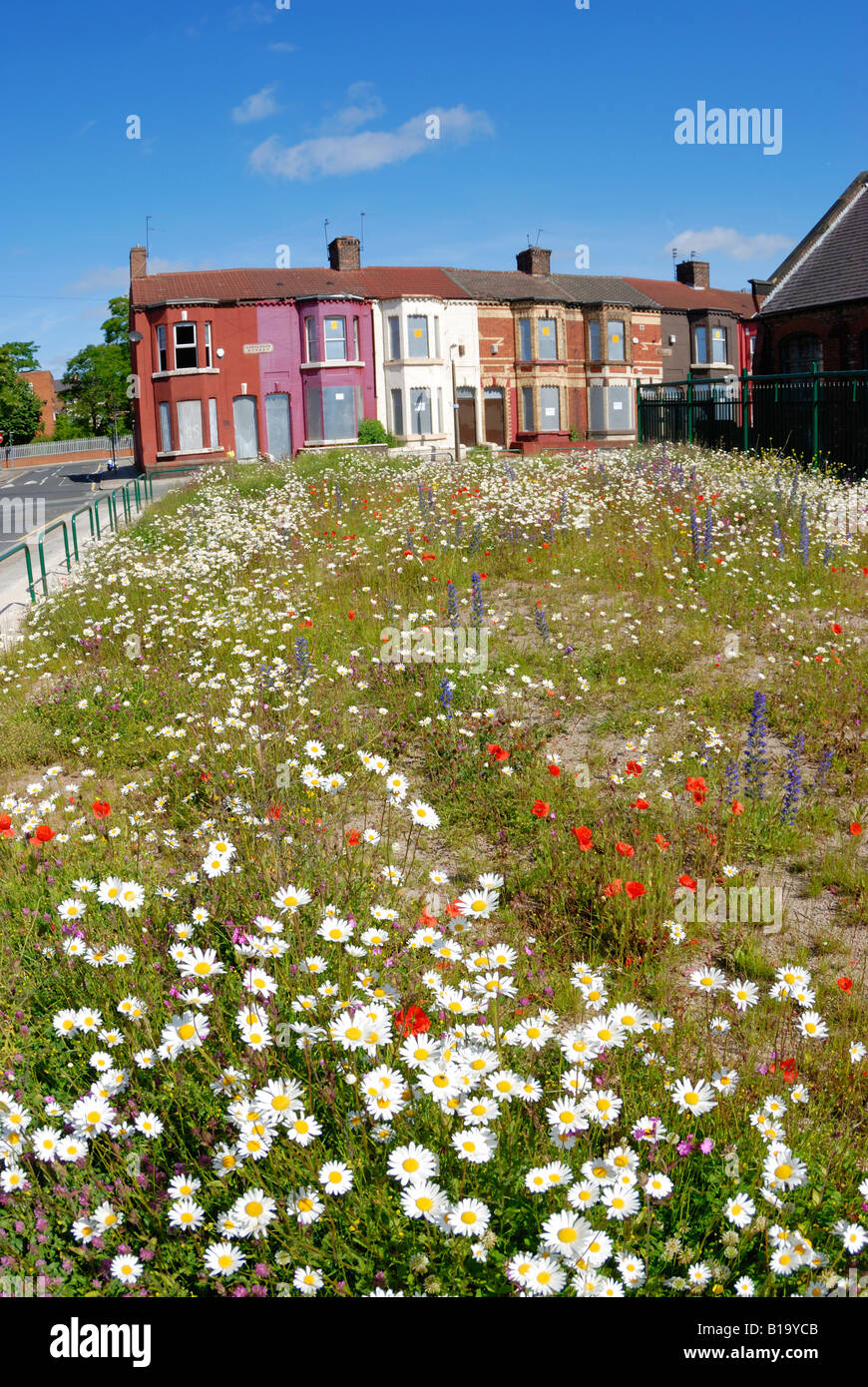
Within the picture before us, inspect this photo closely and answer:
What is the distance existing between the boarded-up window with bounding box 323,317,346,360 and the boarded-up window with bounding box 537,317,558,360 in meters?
10.2

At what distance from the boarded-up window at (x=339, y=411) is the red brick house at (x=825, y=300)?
16.7 m

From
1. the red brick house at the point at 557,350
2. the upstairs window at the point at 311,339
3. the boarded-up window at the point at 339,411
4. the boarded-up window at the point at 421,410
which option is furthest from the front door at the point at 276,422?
the red brick house at the point at 557,350

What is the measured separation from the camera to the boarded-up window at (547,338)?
153 ft

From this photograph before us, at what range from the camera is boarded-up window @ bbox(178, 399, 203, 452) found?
132 feet

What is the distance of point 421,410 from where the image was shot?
144 ft

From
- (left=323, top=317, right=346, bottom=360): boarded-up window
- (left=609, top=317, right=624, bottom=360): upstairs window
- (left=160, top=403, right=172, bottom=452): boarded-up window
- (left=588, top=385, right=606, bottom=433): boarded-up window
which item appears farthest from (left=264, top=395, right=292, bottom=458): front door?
(left=609, top=317, right=624, bottom=360): upstairs window

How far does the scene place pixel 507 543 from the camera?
11984 mm

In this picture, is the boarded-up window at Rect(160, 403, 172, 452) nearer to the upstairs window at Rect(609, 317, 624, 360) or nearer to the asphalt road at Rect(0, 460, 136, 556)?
the asphalt road at Rect(0, 460, 136, 556)

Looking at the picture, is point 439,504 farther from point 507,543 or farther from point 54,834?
point 54,834

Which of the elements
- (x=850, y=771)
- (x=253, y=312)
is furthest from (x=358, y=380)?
(x=850, y=771)

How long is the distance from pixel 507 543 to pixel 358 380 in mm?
32237

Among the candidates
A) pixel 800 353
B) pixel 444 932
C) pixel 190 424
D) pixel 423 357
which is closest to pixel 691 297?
pixel 423 357

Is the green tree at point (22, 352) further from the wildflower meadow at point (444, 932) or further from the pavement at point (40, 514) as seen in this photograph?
the wildflower meadow at point (444, 932)

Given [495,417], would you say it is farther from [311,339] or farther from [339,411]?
[311,339]
